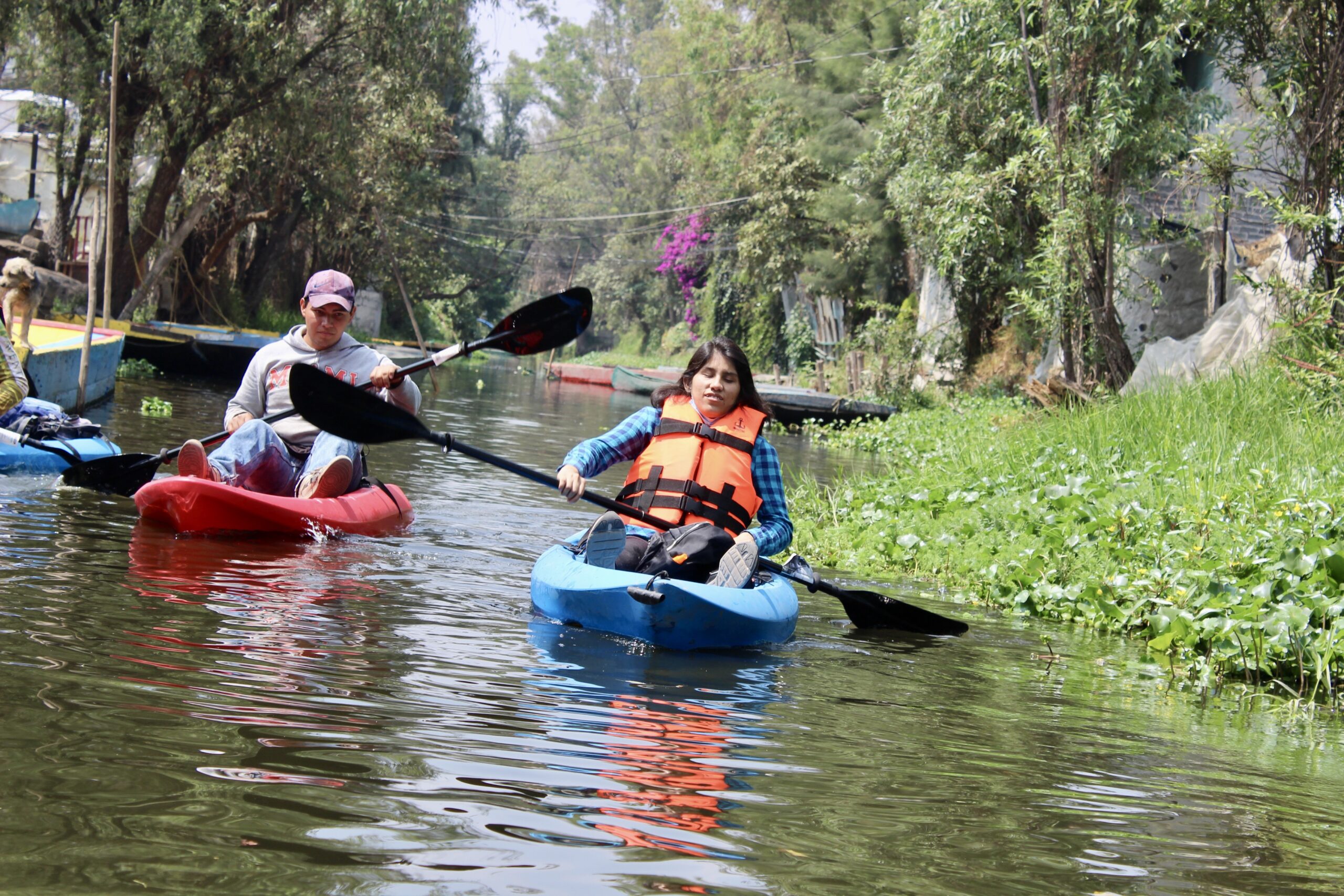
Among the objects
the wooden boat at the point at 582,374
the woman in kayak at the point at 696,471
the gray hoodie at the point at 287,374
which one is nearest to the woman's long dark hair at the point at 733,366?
the woman in kayak at the point at 696,471

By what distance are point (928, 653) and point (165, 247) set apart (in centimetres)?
1869

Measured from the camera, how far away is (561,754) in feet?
10.6

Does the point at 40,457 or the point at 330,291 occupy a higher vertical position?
the point at 330,291

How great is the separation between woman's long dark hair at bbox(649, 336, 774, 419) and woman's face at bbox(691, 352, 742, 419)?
0.02m

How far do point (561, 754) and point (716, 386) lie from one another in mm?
2722

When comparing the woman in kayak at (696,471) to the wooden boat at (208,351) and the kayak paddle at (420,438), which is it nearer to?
the kayak paddle at (420,438)

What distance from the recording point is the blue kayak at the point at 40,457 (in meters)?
7.98

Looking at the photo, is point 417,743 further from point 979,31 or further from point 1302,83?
point 979,31

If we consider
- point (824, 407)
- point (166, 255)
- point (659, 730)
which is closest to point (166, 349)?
point (166, 255)

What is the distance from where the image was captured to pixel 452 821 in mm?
2617

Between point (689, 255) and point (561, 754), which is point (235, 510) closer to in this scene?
point (561, 754)

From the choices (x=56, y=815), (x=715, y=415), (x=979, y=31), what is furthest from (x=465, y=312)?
(x=56, y=815)

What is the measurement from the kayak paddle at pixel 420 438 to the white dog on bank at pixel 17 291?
230 inches

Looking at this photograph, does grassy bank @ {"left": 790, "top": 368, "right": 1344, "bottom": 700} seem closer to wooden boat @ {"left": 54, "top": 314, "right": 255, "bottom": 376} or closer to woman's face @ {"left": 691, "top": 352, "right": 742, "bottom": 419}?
woman's face @ {"left": 691, "top": 352, "right": 742, "bottom": 419}
